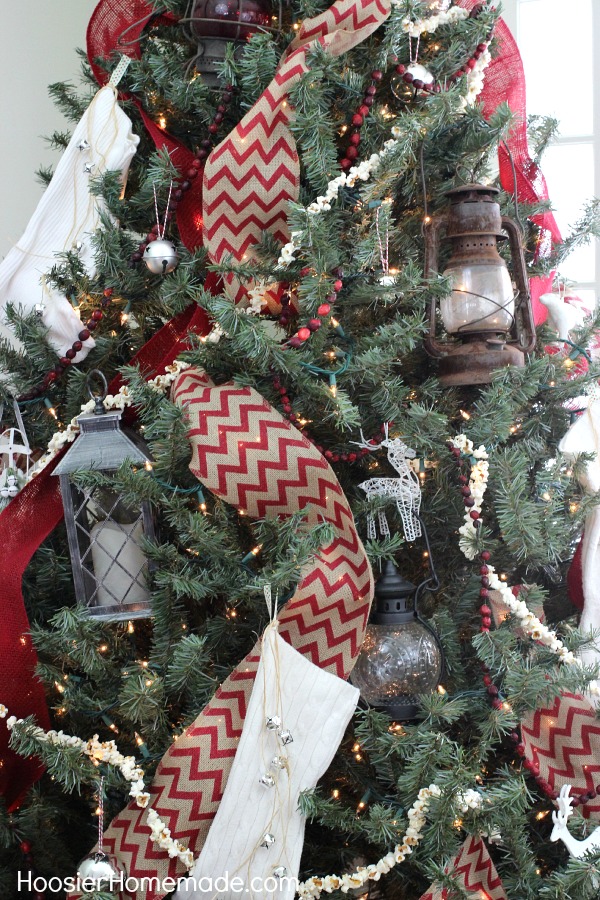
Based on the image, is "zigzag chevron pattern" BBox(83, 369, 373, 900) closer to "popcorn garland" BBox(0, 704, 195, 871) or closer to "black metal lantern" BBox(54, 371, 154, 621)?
"popcorn garland" BBox(0, 704, 195, 871)

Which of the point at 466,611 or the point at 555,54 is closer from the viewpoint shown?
the point at 466,611

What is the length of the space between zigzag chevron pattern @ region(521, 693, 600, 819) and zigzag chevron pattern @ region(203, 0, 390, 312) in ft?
1.98

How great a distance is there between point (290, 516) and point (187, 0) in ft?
2.16

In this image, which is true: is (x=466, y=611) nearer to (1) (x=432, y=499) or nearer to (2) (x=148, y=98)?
(1) (x=432, y=499)

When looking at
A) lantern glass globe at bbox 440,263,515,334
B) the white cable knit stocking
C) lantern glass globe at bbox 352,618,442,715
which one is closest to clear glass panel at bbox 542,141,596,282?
the white cable knit stocking

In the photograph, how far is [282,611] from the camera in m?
0.95

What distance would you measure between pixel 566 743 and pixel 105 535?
0.59m

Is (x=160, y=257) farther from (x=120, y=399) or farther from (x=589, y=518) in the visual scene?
(x=589, y=518)

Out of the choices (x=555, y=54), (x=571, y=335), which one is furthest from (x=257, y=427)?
(x=555, y=54)

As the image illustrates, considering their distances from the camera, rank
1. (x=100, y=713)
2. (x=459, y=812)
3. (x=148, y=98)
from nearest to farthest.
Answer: (x=459, y=812), (x=100, y=713), (x=148, y=98)

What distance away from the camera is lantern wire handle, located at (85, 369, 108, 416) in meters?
1.04

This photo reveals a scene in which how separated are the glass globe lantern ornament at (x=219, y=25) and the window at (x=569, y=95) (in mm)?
1155

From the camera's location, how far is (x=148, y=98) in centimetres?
114

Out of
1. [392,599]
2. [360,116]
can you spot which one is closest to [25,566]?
[392,599]
